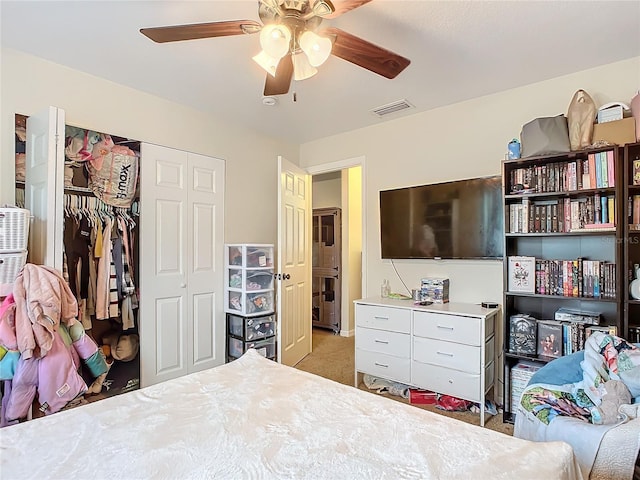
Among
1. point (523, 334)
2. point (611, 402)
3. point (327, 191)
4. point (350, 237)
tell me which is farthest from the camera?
point (327, 191)

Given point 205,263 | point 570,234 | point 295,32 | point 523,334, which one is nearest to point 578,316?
point 523,334

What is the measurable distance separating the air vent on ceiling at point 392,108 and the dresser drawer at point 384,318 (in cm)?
176

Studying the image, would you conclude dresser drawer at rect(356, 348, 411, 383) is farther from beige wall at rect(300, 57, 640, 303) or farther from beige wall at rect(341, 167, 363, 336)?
beige wall at rect(341, 167, 363, 336)

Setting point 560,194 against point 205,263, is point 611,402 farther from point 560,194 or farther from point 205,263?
point 205,263

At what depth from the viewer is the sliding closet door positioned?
303cm

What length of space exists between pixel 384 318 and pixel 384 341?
192 mm

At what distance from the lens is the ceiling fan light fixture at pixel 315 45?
5.41 ft

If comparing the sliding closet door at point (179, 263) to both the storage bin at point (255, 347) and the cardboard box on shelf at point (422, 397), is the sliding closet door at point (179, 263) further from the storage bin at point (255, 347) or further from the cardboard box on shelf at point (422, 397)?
the cardboard box on shelf at point (422, 397)

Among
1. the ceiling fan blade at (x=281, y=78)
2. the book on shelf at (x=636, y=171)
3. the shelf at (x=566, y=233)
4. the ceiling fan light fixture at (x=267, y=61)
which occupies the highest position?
the ceiling fan blade at (x=281, y=78)

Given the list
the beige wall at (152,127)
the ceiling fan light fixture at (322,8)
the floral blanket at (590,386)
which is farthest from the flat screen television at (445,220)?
the ceiling fan light fixture at (322,8)

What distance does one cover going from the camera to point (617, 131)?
2299mm

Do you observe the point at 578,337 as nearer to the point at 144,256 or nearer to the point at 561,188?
the point at 561,188

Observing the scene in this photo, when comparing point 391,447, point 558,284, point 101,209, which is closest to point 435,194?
point 558,284

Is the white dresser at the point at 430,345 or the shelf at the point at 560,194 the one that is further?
the white dresser at the point at 430,345
